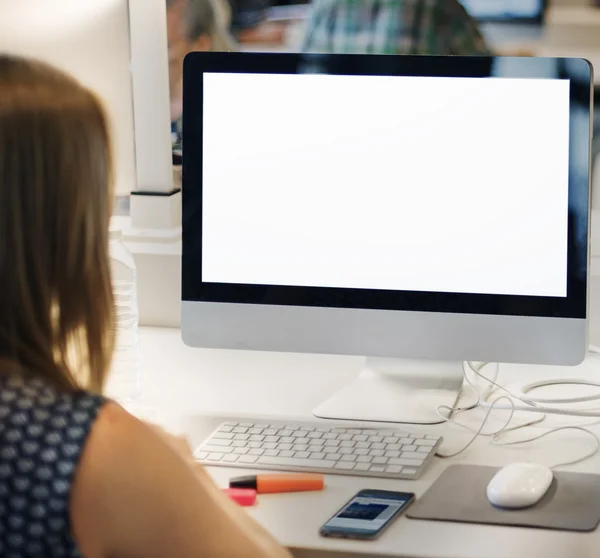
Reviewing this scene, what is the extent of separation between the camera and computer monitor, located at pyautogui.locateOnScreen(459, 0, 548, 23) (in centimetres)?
167

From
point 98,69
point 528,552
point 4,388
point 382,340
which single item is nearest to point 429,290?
point 382,340

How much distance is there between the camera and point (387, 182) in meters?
1.26

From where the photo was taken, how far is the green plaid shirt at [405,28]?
5.52ft

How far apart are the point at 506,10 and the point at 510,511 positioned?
0.95 metres

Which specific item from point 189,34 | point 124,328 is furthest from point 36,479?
point 189,34

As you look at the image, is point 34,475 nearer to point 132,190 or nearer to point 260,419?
point 260,419

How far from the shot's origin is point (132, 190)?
5.67 ft

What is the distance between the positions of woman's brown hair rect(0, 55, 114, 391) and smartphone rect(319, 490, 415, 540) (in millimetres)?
279

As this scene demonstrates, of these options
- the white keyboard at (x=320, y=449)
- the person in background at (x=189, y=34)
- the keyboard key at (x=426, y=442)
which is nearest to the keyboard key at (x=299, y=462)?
the white keyboard at (x=320, y=449)

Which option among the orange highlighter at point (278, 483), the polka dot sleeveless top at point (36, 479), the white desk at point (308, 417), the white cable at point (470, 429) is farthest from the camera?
the white cable at point (470, 429)

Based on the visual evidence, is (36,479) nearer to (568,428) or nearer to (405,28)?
(568,428)

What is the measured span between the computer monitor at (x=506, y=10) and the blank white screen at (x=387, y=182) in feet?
1.59

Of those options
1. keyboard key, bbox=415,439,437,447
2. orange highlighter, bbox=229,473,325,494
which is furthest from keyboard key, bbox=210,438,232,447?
keyboard key, bbox=415,439,437,447

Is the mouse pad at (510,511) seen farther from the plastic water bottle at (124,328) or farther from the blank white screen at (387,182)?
the plastic water bottle at (124,328)
